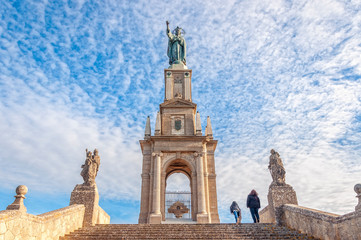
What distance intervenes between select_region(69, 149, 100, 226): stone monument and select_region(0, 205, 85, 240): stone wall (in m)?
0.63

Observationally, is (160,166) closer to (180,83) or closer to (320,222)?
(180,83)

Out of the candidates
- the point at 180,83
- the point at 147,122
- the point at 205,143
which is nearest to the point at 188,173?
the point at 205,143

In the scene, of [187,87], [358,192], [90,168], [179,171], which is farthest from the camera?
[187,87]

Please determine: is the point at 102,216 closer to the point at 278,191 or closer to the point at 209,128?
the point at 278,191

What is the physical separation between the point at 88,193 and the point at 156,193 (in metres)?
7.19

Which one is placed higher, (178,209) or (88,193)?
(178,209)

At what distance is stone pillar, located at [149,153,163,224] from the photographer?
19.0 m

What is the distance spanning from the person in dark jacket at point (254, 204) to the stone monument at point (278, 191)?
78 cm

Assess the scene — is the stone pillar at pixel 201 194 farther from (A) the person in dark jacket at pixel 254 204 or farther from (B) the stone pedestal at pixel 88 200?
(B) the stone pedestal at pixel 88 200

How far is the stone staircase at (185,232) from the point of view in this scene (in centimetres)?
1071

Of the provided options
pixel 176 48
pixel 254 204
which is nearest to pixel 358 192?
pixel 254 204

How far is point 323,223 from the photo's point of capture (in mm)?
9461

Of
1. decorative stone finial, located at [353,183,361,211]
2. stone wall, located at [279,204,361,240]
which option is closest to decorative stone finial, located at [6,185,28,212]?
stone wall, located at [279,204,361,240]

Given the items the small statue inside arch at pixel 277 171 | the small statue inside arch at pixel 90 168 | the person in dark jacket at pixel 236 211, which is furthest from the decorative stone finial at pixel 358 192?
the small statue inside arch at pixel 90 168
